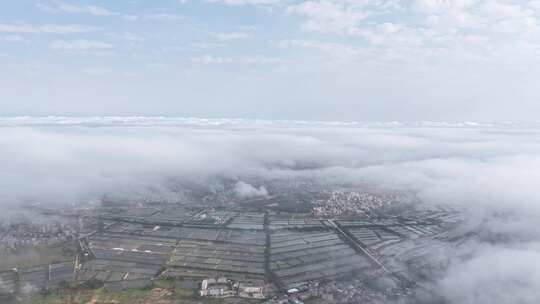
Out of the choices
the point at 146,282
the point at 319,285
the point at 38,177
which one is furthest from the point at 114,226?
the point at 38,177

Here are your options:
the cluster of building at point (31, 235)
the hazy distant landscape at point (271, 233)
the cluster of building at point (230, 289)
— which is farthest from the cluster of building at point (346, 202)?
the cluster of building at point (31, 235)

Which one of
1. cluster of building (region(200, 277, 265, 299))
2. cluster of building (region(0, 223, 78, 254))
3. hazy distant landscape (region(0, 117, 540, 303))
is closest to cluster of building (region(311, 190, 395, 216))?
hazy distant landscape (region(0, 117, 540, 303))

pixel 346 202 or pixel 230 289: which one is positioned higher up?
pixel 346 202

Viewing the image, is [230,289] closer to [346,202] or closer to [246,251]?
[246,251]

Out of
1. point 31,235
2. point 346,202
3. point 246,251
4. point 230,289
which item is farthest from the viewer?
point 346,202

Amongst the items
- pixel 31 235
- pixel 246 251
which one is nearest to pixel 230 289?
pixel 246 251

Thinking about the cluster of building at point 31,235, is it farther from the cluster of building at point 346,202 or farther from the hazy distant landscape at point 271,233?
the cluster of building at point 346,202

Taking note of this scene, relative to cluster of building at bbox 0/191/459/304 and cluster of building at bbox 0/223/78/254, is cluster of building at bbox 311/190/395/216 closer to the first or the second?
cluster of building at bbox 0/191/459/304

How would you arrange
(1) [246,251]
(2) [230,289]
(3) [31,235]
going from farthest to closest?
(3) [31,235] < (1) [246,251] < (2) [230,289]

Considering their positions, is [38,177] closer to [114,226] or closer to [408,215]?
[114,226]

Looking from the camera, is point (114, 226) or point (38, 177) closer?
point (114, 226)

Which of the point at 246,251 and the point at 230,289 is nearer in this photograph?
the point at 230,289
